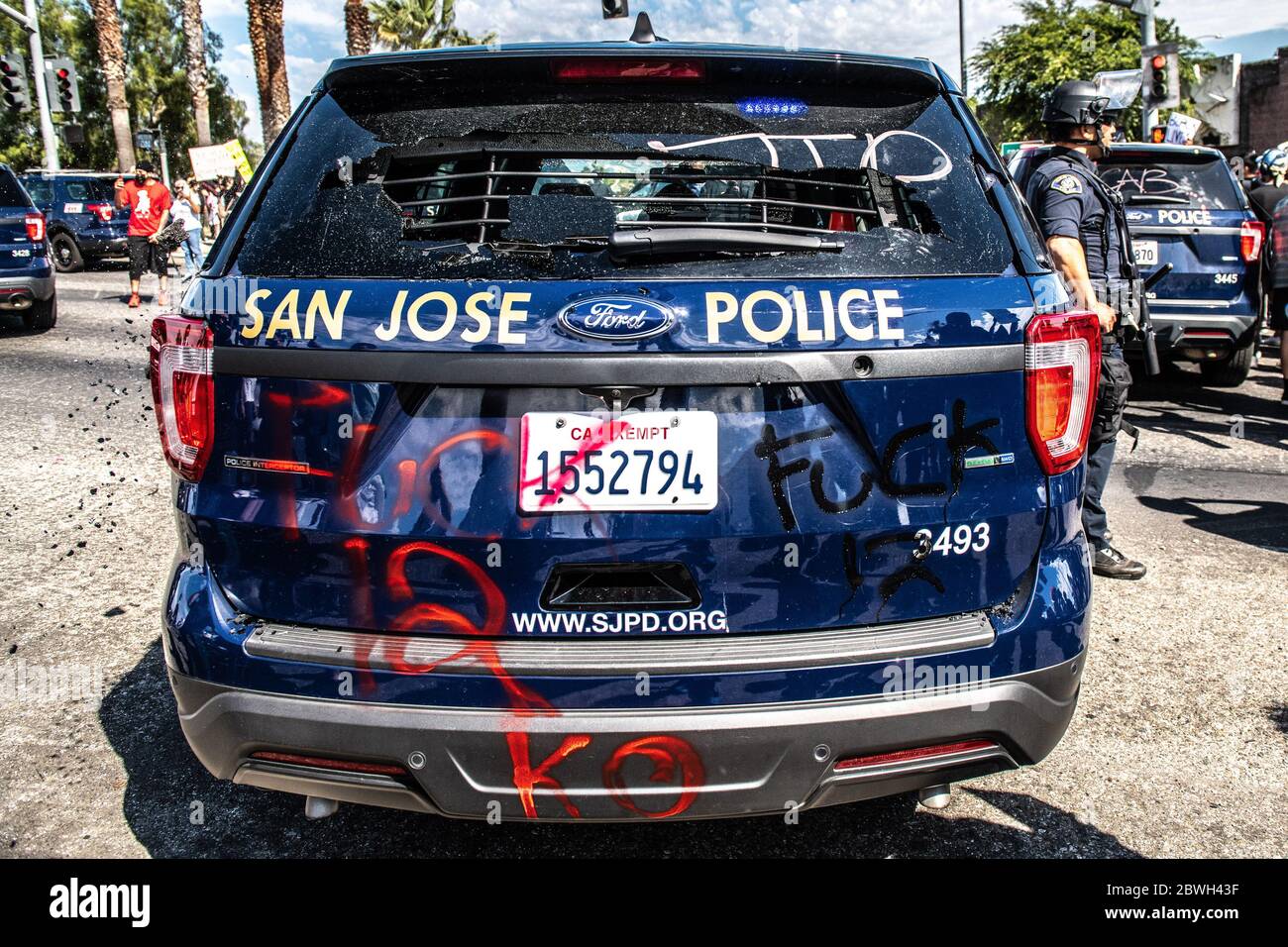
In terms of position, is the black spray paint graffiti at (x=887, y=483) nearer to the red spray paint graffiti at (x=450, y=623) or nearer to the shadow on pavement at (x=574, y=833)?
the red spray paint graffiti at (x=450, y=623)

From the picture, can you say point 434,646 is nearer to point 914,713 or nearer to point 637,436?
point 637,436

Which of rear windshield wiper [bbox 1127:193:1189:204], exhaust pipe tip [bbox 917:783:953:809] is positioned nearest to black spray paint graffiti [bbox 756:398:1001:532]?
exhaust pipe tip [bbox 917:783:953:809]

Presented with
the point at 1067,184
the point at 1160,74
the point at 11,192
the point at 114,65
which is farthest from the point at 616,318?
the point at 114,65

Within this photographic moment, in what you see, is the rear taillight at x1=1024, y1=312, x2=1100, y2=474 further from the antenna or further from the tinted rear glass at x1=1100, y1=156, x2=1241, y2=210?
the tinted rear glass at x1=1100, y1=156, x2=1241, y2=210

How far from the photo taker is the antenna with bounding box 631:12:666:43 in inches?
112

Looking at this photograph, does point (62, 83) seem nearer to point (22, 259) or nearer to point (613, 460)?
point (22, 259)

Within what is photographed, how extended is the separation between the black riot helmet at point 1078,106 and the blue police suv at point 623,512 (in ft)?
10.9

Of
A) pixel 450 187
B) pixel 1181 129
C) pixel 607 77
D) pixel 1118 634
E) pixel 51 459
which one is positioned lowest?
pixel 1118 634

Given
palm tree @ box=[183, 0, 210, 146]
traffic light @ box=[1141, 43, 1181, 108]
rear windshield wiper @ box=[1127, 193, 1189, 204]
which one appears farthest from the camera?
palm tree @ box=[183, 0, 210, 146]

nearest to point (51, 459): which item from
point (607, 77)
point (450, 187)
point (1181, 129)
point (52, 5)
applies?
point (450, 187)

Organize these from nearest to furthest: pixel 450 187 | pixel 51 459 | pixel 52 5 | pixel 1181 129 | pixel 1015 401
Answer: pixel 1015 401 < pixel 450 187 < pixel 51 459 < pixel 1181 129 < pixel 52 5

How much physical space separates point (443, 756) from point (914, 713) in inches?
35.8

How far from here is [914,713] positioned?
2.14 meters

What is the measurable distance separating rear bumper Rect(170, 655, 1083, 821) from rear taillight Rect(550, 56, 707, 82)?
142cm
